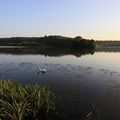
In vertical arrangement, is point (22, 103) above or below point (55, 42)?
above

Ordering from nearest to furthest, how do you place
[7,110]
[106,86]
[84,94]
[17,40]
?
1. [7,110]
2. [84,94]
3. [106,86]
4. [17,40]

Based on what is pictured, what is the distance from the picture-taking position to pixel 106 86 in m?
20.6

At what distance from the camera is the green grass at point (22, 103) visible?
10.5 m

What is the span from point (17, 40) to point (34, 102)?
132 m

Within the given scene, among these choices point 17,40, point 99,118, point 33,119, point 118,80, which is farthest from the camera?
point 17,40

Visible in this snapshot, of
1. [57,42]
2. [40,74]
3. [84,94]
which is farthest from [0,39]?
[84,94]

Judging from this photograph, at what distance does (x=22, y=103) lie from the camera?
1084 centimetres

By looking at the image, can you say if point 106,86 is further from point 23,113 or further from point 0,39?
point 0,39

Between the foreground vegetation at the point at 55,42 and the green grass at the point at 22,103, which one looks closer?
the green grass at the point at 22,103

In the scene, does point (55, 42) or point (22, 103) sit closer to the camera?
point (22, 103)

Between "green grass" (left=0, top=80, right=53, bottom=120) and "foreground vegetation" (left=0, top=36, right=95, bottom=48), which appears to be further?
"foreground vegetation" (left=0, top=36, right=95, bottom=48)

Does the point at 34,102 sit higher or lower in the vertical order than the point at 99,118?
higher

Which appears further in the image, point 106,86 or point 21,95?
point 106,86

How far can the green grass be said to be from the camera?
10461 mm
